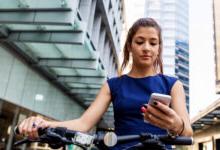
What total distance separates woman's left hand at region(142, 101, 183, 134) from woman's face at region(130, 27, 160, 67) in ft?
1.48

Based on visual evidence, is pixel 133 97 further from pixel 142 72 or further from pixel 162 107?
pixel 162 107

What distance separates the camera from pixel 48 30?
9367 millimetres

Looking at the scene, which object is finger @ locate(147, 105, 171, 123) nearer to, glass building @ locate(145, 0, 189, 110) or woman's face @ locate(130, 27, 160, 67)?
woman's face @ locate(130, 27, 160, 67)

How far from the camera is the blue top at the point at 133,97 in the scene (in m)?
1.55

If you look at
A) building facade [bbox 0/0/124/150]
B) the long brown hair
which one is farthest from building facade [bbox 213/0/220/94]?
the long brown hair

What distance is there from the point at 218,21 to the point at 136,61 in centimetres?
2877

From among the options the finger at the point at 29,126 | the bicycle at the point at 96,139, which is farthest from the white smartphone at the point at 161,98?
the finger at the point at 29,126

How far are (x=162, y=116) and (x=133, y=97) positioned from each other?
0.43m

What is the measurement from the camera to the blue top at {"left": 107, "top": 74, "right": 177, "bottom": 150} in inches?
61.1

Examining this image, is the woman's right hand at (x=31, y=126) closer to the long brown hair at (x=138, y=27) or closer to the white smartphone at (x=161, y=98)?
the white smartphone at (x=161, y=98)

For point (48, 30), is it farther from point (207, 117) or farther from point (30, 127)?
point (207, 117)

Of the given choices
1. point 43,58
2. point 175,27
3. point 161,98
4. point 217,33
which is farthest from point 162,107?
point 175,27

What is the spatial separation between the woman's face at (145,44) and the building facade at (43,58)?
245 inches

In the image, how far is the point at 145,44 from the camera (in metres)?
1.60
